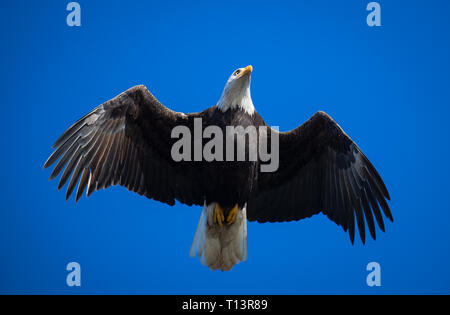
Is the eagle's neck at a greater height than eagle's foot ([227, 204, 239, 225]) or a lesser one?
greater

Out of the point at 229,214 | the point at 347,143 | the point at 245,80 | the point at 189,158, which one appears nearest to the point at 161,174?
the point at 189,158

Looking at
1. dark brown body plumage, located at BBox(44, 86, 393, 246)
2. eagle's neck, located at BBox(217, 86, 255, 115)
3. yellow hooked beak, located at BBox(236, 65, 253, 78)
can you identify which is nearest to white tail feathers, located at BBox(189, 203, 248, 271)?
dark brown body plumage, located at BBox(44, 86, 393, 246)

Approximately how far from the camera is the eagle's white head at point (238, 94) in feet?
27.2

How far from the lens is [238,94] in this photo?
8312mm

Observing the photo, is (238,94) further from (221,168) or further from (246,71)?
(221,168)

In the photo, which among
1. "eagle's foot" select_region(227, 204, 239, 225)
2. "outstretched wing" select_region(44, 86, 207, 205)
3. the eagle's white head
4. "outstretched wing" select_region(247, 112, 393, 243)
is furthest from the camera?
"outstretched wing" select_region(247, 112, 393, 243)

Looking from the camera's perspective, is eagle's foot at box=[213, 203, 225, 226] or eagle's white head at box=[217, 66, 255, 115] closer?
eagle's white head at box=[217, 66, 255, 115]

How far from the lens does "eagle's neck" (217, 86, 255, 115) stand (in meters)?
8.29

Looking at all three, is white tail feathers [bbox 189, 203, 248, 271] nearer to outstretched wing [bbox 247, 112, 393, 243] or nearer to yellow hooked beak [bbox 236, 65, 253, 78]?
outstretched wing [bbox 247, 112, 393, 243]

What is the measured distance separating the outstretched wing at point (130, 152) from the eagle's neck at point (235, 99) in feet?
1.02

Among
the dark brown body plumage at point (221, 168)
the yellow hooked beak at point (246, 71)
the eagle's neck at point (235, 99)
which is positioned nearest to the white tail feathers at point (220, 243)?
the dark brown body plumage at point (221, 168)

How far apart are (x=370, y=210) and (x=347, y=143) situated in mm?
950

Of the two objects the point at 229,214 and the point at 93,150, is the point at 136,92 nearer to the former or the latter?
the point at 93,150

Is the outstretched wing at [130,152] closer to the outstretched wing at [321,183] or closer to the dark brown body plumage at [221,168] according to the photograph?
the dark brown body plumage at [221,168]
